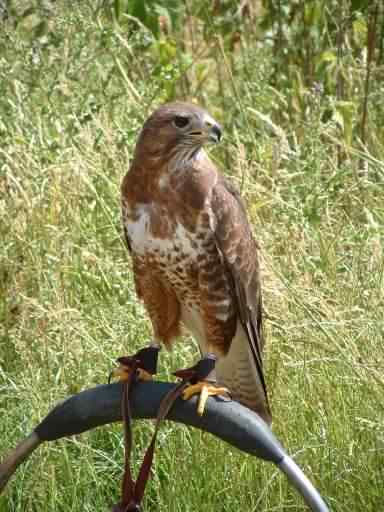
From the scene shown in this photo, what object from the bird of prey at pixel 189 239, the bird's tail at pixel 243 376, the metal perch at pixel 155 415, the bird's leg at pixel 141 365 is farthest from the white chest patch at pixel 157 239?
the metal perch at pixel 155 415

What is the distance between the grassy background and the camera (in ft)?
10.3

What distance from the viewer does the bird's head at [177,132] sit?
8.79 feet

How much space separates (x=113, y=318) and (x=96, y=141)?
1031mm

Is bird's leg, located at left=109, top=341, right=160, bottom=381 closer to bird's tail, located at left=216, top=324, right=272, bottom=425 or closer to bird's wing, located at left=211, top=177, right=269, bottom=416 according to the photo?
bird's wing, located at left=211, top=177, right=269, bottom=416

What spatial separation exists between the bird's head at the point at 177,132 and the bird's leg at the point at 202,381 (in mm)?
535

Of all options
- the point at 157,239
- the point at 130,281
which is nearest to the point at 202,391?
the point at 157,239

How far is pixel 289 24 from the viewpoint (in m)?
5.28

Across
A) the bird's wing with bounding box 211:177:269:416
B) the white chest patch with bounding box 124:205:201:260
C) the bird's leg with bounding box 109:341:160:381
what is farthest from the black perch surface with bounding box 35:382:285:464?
the bird's wing with bounding box 211:177:269:416

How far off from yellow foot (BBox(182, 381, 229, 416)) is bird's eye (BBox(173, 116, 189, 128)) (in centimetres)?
64

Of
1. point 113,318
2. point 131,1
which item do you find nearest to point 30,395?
point 113,318

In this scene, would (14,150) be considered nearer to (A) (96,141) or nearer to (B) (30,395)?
(A) (96,141)

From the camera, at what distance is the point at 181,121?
2.71 meters

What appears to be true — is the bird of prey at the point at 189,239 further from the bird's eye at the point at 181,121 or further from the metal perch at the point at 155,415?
the metal perch at the point at 155,415

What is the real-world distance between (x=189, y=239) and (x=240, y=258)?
0.20 meters
